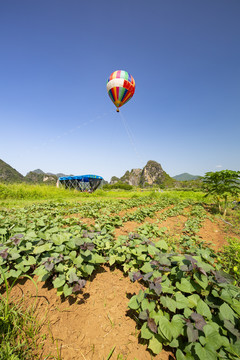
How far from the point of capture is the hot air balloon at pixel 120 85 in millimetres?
12391

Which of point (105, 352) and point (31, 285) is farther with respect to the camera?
point (31, 285)

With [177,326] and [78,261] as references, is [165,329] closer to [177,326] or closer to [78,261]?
[177,326]

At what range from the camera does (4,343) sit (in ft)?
4.03

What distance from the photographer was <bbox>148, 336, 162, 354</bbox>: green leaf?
45.3 inches

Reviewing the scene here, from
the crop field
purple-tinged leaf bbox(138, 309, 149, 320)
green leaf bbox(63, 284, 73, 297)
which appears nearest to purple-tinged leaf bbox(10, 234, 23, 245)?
the crop field

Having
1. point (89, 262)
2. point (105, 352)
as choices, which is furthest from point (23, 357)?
point (89, 262)

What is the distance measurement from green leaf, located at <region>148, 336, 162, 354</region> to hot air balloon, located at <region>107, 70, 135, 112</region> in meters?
14.7

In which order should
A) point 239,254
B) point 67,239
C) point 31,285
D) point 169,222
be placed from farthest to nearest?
point 169,222
point 239,254
point 67,239
point 31,285

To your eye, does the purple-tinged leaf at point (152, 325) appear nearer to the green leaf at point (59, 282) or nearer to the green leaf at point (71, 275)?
the green leaf at point (71, 275)

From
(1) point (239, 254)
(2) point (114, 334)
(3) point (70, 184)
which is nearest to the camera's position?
(2) point (114, 334)

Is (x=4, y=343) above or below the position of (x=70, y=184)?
below

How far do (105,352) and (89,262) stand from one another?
83 centimetres

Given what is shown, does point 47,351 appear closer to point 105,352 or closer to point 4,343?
point 4,343

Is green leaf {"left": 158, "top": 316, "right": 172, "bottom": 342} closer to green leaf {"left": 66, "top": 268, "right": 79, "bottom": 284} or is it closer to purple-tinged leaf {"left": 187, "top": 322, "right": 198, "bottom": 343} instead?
purple-tinged leaf {"left": 187, "top": 322, "right": 198, "bottom": 343}
